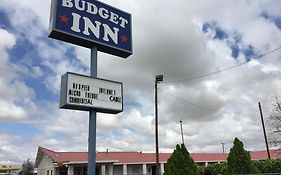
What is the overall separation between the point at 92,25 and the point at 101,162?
21.9 meters

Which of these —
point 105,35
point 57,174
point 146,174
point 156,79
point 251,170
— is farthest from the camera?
point 146,174

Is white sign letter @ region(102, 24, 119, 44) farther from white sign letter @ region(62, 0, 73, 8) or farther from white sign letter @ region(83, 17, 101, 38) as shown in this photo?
white sign letter @ region(62, 0, 73, 8)

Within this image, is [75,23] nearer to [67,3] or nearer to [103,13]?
[67,3]

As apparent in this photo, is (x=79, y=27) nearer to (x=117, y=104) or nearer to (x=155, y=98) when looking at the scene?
(x=117, y=104)

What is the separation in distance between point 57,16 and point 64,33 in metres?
0.61

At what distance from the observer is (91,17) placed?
36.6 feet

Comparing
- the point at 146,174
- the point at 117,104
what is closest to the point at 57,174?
the point at 146,174

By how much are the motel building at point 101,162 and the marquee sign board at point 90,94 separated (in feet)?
65.4

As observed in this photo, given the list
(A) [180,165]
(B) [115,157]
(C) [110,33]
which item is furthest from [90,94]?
(B) [115,157]

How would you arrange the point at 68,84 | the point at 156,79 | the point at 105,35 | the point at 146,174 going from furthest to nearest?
the point at 146,174 < the point at 156,79 < the point at 105,35 < the point at 68,84

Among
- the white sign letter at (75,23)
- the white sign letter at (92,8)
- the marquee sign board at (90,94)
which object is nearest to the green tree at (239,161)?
the marquee sign board at (90,94)

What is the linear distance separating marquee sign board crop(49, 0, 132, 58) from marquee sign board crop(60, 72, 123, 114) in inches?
53.3

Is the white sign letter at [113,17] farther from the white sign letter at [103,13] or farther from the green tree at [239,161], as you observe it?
the green tree at [239,161]

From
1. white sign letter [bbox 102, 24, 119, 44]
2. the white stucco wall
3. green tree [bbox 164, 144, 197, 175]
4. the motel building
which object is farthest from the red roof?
white sign letter [bbox 102, 24, 119, 44]
